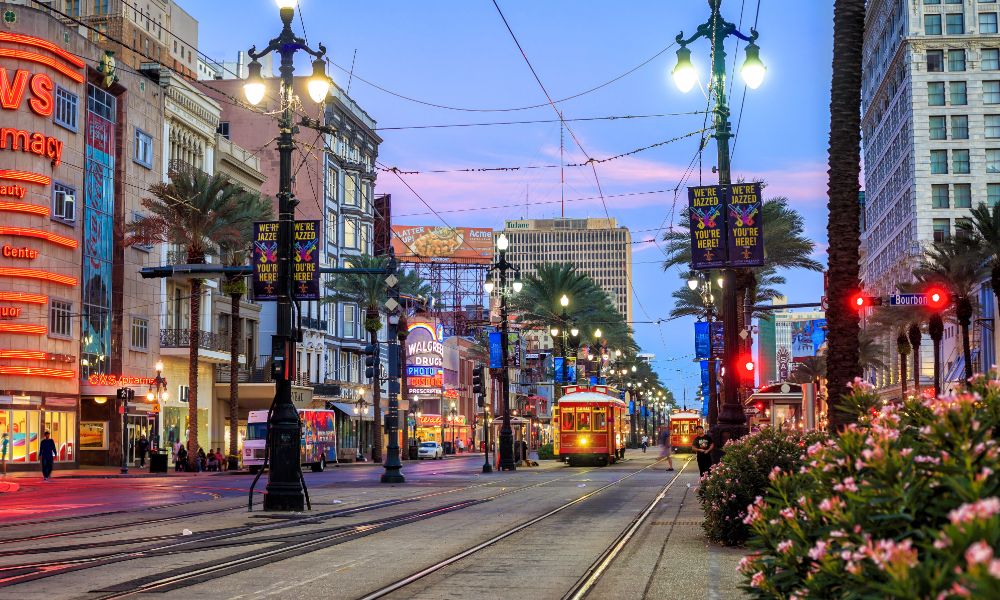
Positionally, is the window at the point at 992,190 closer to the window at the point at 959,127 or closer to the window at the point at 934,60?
the window at the point at 959,127

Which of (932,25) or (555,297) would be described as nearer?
(555,297)

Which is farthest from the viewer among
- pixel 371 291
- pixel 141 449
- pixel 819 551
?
pixel 371 291

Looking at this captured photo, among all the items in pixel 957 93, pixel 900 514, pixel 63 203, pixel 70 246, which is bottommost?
pixel 900 514

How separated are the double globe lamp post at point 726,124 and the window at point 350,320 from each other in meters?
71.7

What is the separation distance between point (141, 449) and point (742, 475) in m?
49.2

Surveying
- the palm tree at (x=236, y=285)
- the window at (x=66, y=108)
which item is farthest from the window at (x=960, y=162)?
the window at (x=66, y=108)

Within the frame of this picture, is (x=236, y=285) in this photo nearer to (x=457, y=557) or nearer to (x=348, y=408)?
(x=348, y=408)

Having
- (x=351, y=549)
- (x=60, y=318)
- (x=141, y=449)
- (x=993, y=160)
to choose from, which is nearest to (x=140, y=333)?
(x=141, y=449)

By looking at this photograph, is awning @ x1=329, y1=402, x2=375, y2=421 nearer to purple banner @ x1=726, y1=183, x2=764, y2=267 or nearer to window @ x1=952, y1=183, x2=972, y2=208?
window @ x1=952, y1=183, x2=972, y2=208

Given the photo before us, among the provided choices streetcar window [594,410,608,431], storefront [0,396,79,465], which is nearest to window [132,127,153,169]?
storefront [0,396,79,465]

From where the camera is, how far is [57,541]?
17859mm

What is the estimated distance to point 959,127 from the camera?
301 feet

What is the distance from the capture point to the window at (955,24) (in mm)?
92562

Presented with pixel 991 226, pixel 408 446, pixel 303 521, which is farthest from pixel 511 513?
pixel 408 446
